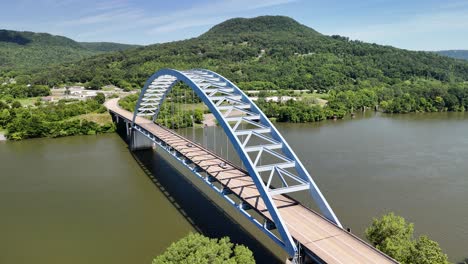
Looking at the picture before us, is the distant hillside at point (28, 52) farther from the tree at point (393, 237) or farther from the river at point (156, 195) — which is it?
the tree at point (393, 237)

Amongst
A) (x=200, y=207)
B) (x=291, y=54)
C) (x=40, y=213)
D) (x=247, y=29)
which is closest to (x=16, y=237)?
(x=40, y=213)

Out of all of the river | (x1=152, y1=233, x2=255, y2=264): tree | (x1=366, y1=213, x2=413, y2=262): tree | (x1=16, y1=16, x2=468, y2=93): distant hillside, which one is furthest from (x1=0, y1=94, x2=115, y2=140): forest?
(x1=366, y1=213, x2=413, y2=262): tree

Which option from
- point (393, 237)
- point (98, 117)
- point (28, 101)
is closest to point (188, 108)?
point (98, 117)

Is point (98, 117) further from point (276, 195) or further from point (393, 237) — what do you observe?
point (393, 237)

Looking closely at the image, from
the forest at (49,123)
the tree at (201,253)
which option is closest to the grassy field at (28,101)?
the forest at (49,123)

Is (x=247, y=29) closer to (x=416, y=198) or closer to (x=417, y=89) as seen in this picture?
(x=417, y=89)

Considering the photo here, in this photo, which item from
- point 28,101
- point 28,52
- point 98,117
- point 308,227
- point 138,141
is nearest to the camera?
point 308,227
